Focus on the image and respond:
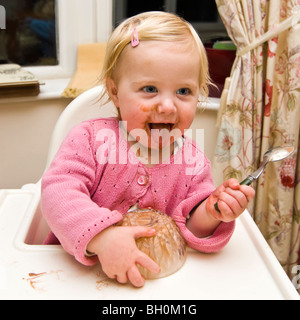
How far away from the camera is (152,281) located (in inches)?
24.6

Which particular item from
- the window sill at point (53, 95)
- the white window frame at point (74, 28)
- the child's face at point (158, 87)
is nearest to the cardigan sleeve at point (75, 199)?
the child's face at point (158, 87)

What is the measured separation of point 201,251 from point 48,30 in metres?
1.24

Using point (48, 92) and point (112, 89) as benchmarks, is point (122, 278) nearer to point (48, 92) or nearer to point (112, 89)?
point (112, 89)

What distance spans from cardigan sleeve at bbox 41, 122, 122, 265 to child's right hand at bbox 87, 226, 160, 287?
17 millimetres

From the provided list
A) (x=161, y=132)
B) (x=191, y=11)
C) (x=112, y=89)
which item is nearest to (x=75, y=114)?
(x=112, y=89)

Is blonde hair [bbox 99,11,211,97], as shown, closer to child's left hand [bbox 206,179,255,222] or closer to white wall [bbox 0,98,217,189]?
child's left hand [bbox 206,179,255,222]

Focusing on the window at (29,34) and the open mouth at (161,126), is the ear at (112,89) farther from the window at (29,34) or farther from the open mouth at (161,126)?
the window at (29,34)

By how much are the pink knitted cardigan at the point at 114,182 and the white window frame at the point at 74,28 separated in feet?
2.95

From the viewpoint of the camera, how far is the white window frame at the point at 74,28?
157cm

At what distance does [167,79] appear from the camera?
69 centimetres

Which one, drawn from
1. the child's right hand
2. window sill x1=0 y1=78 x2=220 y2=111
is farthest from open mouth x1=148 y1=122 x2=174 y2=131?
window sill x1=0 y1=78 x2=220 y2=111

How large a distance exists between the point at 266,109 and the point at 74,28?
2.72 feet
